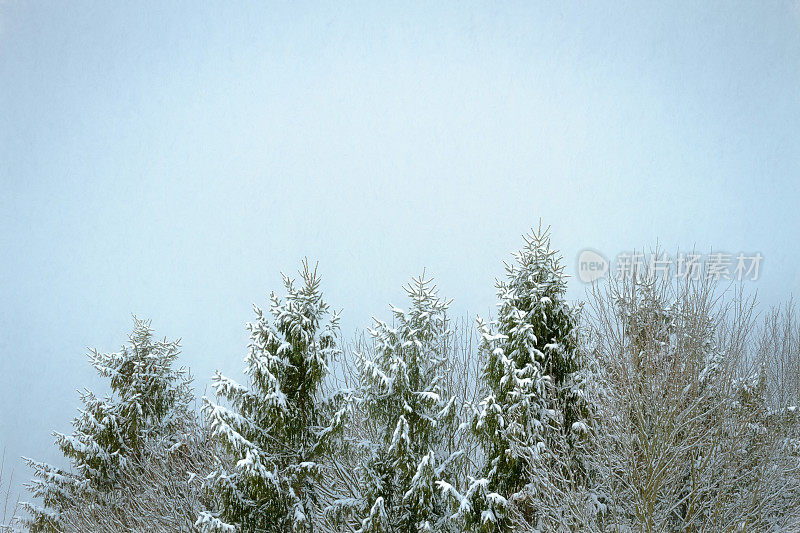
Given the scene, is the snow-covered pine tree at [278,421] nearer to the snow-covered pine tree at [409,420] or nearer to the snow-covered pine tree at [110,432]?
the snow-covered pine tree at [409,420]

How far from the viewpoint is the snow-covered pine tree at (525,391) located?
11438mm

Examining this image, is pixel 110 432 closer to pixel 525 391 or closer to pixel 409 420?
pixel 409 420

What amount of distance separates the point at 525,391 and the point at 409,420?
8.06ft

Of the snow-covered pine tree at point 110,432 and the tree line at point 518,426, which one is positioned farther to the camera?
the snow-covered pine tree at point 110,432

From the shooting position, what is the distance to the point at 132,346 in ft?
60.4

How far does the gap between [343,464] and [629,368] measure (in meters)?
6.92

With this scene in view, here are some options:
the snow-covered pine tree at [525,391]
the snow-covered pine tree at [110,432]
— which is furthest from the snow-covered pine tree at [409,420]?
the snow-covered pine tree at [110,432]

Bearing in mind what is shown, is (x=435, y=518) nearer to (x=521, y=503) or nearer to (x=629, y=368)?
(x=521, y=503)

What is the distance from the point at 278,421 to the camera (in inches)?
492

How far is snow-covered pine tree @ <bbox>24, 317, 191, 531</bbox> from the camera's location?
1752cm

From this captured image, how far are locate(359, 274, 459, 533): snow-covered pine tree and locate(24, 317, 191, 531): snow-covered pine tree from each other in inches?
315

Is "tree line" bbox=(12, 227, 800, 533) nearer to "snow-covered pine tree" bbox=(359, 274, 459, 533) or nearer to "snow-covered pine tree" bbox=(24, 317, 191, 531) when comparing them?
"snow-covered pine tree" bbox=(359, 274, 459, 533)

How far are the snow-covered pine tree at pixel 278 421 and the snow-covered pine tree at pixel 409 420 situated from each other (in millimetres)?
1111

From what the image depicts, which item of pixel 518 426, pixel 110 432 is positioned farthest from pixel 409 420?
pixel 110 432
